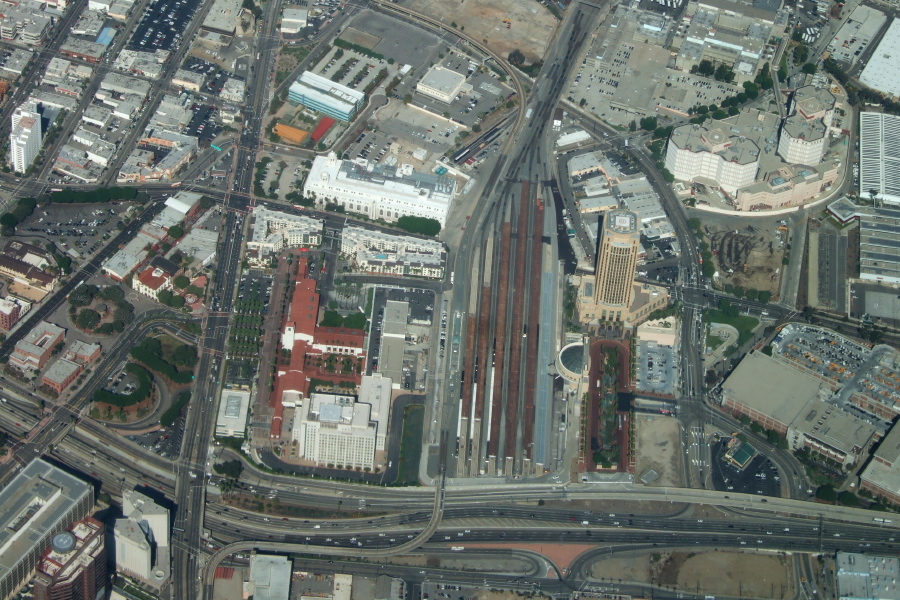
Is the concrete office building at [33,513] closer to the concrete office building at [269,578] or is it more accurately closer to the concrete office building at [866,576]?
the concrete office building at [269,578]

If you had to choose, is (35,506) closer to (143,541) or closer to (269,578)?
(143,541)

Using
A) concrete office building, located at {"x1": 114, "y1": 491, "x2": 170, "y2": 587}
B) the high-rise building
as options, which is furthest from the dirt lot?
the high-rise building

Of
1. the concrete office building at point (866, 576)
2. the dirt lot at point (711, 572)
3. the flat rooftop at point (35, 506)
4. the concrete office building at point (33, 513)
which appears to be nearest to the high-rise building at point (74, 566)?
the concrete office building at point (33, 513)

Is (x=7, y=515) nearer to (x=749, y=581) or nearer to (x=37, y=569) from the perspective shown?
(x=37, y=569)

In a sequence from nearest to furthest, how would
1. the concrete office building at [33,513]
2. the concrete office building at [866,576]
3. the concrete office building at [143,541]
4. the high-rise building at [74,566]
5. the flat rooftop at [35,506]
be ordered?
the high-rise building at [74,566] < the concrete office building at [33,513] < the flat rooftop at [35,506] < the concrete office building at [143,541] < the concrete office building at [866,576]

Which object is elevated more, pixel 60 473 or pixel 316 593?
pixel 60 473

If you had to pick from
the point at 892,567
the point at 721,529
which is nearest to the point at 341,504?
the point at 721,529
